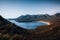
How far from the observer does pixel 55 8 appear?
378cm

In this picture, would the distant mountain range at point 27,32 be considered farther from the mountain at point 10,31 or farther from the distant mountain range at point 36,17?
the distant mountain range at point 36,17

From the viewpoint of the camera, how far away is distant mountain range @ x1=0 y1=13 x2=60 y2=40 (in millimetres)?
3524

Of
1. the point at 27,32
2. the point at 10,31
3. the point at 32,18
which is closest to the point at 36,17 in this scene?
the point at 32,18

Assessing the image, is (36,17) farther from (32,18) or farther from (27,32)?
(27,32)

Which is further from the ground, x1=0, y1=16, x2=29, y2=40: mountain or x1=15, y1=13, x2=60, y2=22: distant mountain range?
x1=15, y1=13, x2=60, y2=22: distant mountain range

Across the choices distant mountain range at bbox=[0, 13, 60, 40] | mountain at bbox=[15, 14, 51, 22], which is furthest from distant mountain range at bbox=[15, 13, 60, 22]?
distant mountain range at bbox=[0, 13, 60, 40]

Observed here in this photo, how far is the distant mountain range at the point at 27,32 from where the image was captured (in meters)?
3.52

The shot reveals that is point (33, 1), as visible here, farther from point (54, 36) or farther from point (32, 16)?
point (54, 36)

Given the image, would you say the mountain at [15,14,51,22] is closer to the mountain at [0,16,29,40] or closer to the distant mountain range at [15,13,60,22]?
the distant mountain range at [15,13,60,22]

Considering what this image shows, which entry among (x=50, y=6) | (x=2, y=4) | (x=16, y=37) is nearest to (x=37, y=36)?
(x=16, y=37)

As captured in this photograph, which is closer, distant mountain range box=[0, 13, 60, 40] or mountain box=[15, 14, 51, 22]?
distant mountain range box=[0, 13, 60, 40]

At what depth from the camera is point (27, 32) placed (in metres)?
3.62

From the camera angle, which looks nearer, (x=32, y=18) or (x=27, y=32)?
(x=27, y=32)

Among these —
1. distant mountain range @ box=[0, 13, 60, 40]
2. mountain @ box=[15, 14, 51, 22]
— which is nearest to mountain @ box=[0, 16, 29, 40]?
distant mountain range @ box=[0, 13, 60, 40]
